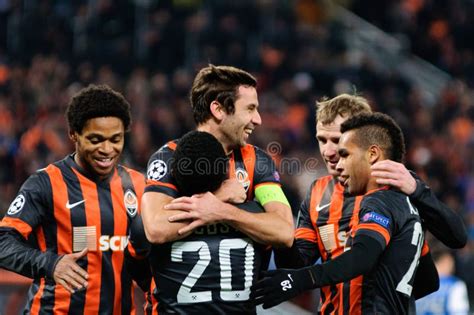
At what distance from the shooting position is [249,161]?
176 inches

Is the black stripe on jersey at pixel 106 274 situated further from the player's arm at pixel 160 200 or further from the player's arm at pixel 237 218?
the player's arm at pixel 237 218

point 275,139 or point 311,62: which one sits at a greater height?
point 311,62

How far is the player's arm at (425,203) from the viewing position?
4.27 m

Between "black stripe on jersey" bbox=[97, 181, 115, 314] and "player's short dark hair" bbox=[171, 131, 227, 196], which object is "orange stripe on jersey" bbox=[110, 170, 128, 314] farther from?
"player's short dark hair" bbox=[171, 131, 227, 196]

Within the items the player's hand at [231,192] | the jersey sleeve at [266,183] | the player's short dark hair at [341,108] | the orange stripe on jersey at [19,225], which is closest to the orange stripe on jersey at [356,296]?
the jersey sleeve at [266,183]

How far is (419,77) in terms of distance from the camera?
16453 millimetres

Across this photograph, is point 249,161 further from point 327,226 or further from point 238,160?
point 327,226

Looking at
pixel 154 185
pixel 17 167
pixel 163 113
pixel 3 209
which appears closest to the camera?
pixel 154 185

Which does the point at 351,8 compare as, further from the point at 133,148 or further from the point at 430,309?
the point at 430,309

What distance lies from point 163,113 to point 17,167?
2.19 metres

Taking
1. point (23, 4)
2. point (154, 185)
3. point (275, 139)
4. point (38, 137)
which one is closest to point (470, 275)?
point (275, 139)

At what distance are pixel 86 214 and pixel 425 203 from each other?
6.02ft

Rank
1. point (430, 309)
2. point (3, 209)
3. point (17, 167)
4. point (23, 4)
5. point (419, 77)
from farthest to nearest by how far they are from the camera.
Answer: point (419, 77), point (23, 4), point (17, 167), point (3, 209), point (430, 309)

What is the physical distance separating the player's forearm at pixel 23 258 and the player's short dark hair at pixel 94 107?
0.72 m
